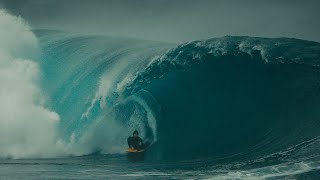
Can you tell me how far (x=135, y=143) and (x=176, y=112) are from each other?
344 centimetres

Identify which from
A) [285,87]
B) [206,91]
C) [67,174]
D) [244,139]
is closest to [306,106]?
[285,87]

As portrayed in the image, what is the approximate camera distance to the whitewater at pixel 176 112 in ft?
55.7

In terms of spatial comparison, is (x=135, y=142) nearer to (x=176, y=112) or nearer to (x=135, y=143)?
(x=135, y=143)

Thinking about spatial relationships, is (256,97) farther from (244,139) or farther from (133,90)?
(133,90)

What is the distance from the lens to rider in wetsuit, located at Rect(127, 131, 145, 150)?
1864 cm

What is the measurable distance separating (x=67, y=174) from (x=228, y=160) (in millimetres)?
5407

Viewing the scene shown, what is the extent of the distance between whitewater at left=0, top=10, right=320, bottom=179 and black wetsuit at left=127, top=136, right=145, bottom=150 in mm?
441

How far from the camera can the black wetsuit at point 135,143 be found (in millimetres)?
18656

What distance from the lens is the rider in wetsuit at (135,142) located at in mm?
18641

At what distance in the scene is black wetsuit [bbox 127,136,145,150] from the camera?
18.7m

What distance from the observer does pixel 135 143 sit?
18703mm

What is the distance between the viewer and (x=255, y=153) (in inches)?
672

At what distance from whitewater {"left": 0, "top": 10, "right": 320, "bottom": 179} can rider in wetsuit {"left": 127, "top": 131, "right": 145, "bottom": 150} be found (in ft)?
1.46

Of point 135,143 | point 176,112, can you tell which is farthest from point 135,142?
point 176,112
